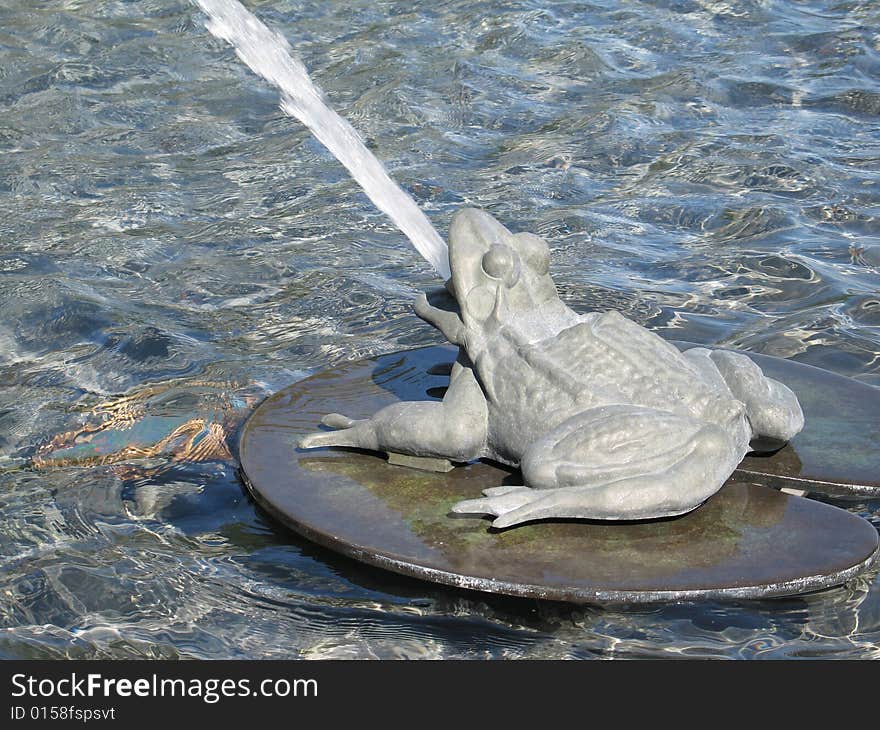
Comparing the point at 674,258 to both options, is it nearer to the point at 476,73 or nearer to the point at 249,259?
the point at 249,259

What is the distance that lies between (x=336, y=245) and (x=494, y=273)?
438 cm

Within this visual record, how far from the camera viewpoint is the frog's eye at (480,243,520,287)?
18.3 feet

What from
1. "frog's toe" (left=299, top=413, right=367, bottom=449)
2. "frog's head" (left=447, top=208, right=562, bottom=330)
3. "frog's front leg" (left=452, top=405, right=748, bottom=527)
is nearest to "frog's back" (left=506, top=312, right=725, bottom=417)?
"frog's front leg" (left=452, top=405, right=748, bottom=527)

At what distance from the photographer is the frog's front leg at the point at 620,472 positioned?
5.06 meters

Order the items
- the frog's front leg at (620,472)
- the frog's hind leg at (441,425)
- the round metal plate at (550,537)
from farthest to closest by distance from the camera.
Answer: the frog's hind leg at (441,425) → the frog's front leg at (620,472) → the round metal plate at (550,537)

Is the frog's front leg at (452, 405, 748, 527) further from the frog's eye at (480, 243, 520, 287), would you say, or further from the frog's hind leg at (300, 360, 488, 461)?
the frog's eye at (480, 243, 520, 287)

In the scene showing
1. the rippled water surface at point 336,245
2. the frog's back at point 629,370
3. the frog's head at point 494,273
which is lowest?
the rippled water surface at point 336,245

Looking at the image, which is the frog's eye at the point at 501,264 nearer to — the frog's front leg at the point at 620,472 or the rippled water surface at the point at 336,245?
the frog's front leg at the point at 620,472

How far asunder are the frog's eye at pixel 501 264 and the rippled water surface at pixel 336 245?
1.42 m

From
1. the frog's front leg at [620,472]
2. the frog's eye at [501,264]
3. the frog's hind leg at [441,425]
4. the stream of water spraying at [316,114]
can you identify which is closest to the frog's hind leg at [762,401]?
the frog's front leg at [620,472]

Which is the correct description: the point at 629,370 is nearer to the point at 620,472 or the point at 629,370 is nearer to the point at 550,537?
the point at 620,472

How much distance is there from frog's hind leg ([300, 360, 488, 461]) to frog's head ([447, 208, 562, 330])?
11.6 inches

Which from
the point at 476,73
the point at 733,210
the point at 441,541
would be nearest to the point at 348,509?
the point at 441,541

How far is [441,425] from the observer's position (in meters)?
5.53
